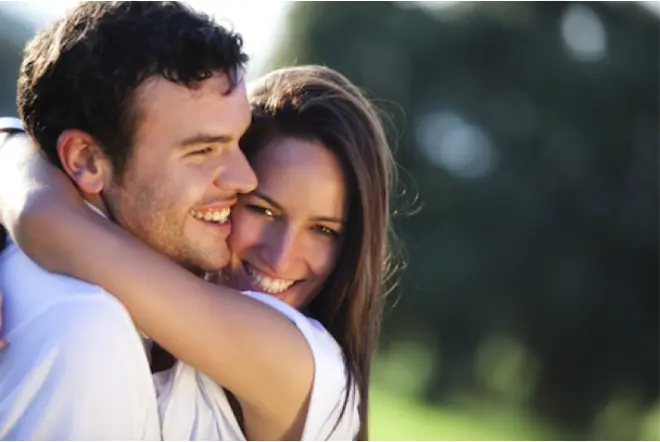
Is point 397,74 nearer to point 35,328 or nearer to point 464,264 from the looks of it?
point 464,264

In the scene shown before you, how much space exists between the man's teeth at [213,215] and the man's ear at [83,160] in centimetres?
25

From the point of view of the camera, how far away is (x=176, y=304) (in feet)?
8.14

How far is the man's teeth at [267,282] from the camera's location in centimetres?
309

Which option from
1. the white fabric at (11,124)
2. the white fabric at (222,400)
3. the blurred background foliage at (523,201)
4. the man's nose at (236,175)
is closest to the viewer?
the white fabric at (222,400)

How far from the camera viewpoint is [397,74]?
520 inches

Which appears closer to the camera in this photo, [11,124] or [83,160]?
[83,160]

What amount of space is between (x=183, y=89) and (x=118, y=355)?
0.74 m

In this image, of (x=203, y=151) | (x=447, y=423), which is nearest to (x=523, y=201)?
(x=447, y=423)

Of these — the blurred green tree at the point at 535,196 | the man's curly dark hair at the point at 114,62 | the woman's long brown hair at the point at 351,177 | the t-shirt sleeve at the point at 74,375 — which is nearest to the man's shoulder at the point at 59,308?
the t-shirt sleeve at the point at 74,375

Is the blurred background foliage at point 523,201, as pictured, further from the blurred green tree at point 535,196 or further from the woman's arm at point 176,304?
the woman's arm at point 176,304

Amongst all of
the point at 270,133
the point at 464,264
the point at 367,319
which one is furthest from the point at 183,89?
the point at 464,264

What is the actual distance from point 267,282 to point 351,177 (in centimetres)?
39

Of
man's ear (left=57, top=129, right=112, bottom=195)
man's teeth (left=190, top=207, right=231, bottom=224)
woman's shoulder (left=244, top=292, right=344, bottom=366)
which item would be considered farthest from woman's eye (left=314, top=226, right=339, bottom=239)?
man's ear (left=57, top=129, right=112, bottom=195)

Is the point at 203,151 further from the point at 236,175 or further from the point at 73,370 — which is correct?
the point at 73,370
